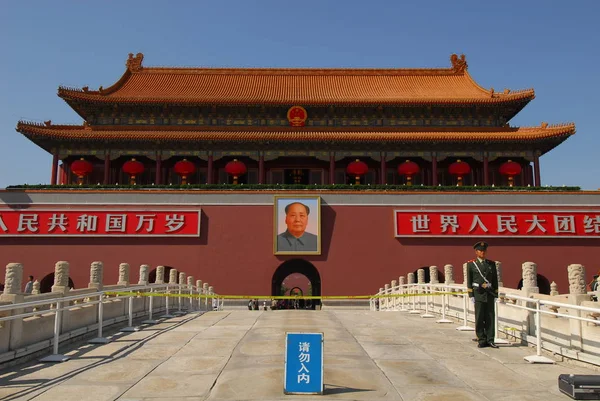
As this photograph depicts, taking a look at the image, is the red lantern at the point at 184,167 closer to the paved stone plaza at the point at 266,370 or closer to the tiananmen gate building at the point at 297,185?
the tiananmen gate building at the point at 297,185

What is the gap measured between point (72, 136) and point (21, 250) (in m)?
6.26

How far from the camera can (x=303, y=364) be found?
18.8 ft

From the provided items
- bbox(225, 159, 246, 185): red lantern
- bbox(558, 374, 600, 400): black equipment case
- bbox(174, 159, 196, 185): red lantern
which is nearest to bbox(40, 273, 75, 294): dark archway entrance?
bbox(174, 159, 196, 185): red lantern

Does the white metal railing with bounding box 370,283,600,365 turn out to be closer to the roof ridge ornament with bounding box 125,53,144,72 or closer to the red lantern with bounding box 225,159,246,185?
the red lantern with bounding box 225,159,246,185

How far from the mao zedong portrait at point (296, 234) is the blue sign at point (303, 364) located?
17712mm

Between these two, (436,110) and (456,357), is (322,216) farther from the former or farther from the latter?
(456,357)

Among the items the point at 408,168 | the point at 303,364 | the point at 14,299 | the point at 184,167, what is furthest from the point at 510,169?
the point at 14,299

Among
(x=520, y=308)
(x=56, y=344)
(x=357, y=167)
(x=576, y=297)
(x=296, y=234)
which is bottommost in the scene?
(x=56, y=344)

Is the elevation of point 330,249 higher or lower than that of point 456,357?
→ higher

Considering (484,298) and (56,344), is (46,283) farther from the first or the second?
(484,298)

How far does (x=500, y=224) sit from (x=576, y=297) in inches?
675

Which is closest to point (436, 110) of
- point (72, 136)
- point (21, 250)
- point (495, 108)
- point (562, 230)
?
point (495, 108)

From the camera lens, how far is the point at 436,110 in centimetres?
2853

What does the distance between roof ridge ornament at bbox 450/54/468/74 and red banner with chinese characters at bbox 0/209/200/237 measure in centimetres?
1907
